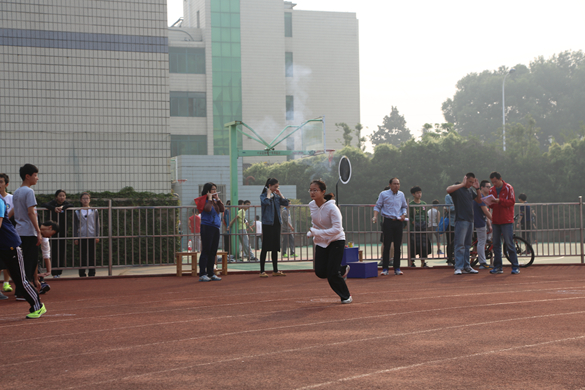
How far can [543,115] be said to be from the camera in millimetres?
80438

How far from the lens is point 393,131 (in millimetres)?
104125

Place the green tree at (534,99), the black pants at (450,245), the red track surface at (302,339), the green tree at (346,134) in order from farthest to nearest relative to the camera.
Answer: the green tree at (534,99) < the green tree at (346,134) < the black pants at (450,245) < the red track surface at (302,339)

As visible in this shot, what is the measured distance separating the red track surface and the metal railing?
3.75 metres

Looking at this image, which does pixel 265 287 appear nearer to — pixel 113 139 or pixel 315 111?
pixel 113 139

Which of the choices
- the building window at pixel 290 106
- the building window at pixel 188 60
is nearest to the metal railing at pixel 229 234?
the building window at pixel 188 60

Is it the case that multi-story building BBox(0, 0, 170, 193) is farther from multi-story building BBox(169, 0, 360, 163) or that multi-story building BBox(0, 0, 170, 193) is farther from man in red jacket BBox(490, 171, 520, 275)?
multi-story building BBox(169, 0, 360, 163)

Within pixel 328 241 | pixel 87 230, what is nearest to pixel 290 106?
pixel 87 230

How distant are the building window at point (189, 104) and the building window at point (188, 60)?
6.29 ft

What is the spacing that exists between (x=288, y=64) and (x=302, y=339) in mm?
54889

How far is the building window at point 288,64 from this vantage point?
59241 millimetres

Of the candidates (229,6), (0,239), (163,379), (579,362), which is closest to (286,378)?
(163,379)

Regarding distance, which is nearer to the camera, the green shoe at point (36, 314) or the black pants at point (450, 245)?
the green shoe at point (36, 314)

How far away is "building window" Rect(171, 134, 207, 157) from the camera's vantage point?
5350 cm

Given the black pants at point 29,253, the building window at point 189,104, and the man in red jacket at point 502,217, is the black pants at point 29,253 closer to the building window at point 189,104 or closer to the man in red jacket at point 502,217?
the man in red jacket at point 502,217
